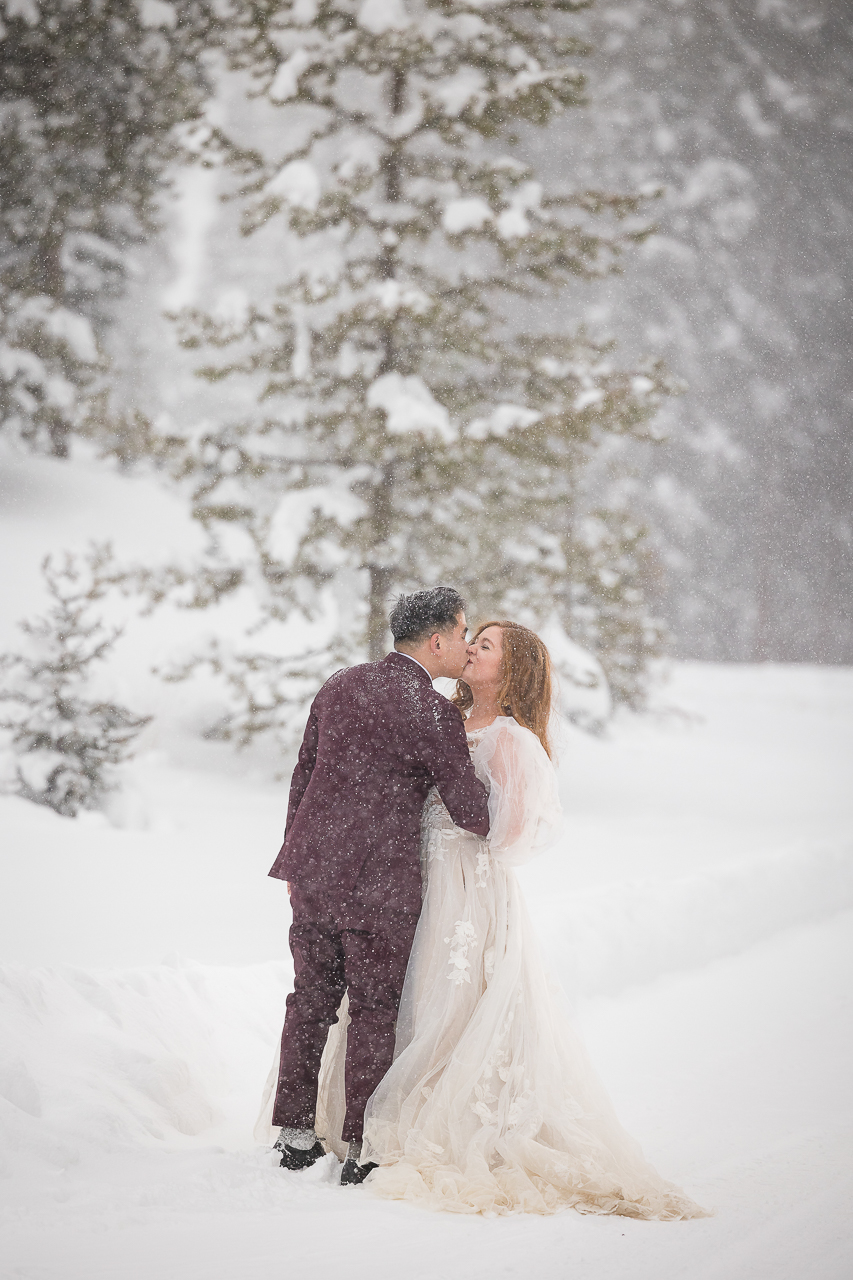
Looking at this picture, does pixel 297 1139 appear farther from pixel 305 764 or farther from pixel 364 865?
pixel 305 764

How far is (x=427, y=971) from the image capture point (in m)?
3.36

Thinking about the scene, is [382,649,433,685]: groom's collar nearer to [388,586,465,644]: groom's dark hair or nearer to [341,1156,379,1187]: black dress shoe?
[388,586,465,644]: groom's dark hair

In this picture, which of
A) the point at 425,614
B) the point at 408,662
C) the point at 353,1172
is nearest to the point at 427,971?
the point at 353,1172

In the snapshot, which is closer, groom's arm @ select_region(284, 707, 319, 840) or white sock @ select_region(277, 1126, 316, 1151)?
white sock @ select_region(277, 1126, 316, 1151)

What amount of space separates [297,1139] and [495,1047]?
648 millimetres

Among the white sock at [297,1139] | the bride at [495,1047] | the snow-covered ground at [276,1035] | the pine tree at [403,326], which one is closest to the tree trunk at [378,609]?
the pine tree at [403,326]

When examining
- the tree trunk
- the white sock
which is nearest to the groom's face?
the white sock

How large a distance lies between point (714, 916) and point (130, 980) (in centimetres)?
487

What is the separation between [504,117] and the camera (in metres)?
10.6

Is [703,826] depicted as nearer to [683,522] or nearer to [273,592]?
[273,592]

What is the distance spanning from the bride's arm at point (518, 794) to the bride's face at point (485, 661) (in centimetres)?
22

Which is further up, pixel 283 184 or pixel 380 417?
pixel 283 184

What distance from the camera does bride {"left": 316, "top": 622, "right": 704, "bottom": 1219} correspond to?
305cm

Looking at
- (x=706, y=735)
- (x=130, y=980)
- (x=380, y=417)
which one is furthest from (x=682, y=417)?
(x=130, y=980)
